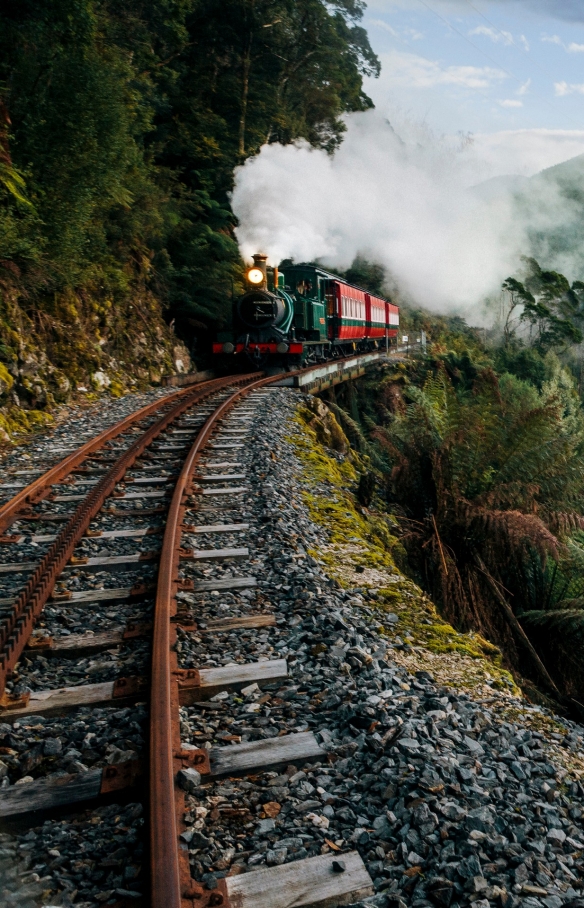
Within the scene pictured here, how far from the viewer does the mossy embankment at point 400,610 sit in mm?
3201

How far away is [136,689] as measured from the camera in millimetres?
2980

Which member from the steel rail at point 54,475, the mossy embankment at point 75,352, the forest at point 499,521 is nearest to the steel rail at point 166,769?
the steel rail at point 54,475

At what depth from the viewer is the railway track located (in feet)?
6.61

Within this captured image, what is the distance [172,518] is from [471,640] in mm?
2305

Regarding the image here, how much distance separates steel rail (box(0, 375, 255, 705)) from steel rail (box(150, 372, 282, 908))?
0.65 meters

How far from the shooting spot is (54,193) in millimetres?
11789

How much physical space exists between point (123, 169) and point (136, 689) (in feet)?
43.2

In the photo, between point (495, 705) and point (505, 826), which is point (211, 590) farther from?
point (505, 826)

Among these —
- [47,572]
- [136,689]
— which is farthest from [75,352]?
[136,689]

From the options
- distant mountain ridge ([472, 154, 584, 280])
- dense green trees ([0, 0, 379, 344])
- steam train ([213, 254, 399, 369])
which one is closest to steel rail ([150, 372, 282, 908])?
dense green trees ([0, 0, 379, 344])

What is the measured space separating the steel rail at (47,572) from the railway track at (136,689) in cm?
1

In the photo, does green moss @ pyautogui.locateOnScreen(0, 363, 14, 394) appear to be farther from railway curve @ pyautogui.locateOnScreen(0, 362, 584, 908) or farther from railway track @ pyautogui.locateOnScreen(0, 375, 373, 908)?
railway curve @ pyautogui.locateOnScreen(0, 362, 584, 908)

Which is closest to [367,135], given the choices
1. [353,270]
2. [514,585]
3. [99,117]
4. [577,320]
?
[353,270]

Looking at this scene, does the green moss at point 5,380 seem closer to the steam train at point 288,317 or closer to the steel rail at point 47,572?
the steel rail at point 47,572
